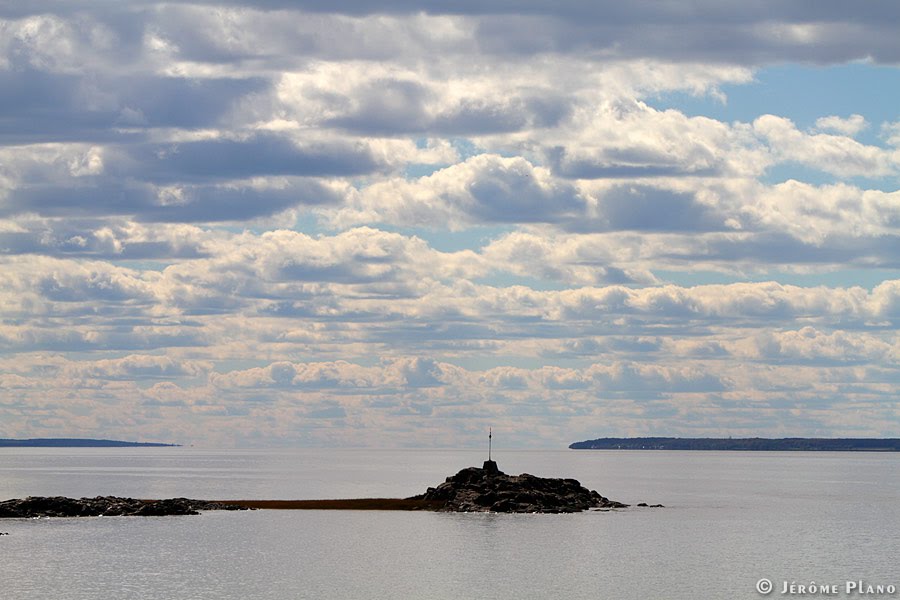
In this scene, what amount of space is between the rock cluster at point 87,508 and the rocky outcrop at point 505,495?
102 ft

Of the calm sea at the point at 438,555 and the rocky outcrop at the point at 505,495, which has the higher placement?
the rocky outcrop at the point at 505,495

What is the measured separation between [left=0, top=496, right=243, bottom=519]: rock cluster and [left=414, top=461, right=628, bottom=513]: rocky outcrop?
30989 millimetres

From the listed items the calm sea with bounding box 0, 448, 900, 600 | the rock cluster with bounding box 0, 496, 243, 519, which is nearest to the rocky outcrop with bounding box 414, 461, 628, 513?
the calm sea with bounding box 0, 448, 900, 600

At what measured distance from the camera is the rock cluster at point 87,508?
6078 inches

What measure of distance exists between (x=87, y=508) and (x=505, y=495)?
161ft

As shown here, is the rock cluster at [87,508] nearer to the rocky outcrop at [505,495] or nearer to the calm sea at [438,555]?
the calm sea at [438,555]

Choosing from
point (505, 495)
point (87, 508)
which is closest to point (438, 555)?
point (505, 495)

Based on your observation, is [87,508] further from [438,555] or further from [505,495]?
[438,555]

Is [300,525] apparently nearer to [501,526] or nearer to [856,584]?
[501,526]

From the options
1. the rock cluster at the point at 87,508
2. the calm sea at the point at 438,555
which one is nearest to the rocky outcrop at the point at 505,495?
the calm sea at the point at 438,555

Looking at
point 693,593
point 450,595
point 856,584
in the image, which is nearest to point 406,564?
point 450,595

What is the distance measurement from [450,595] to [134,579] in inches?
975

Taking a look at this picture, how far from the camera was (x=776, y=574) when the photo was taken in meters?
106

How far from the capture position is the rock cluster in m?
154
